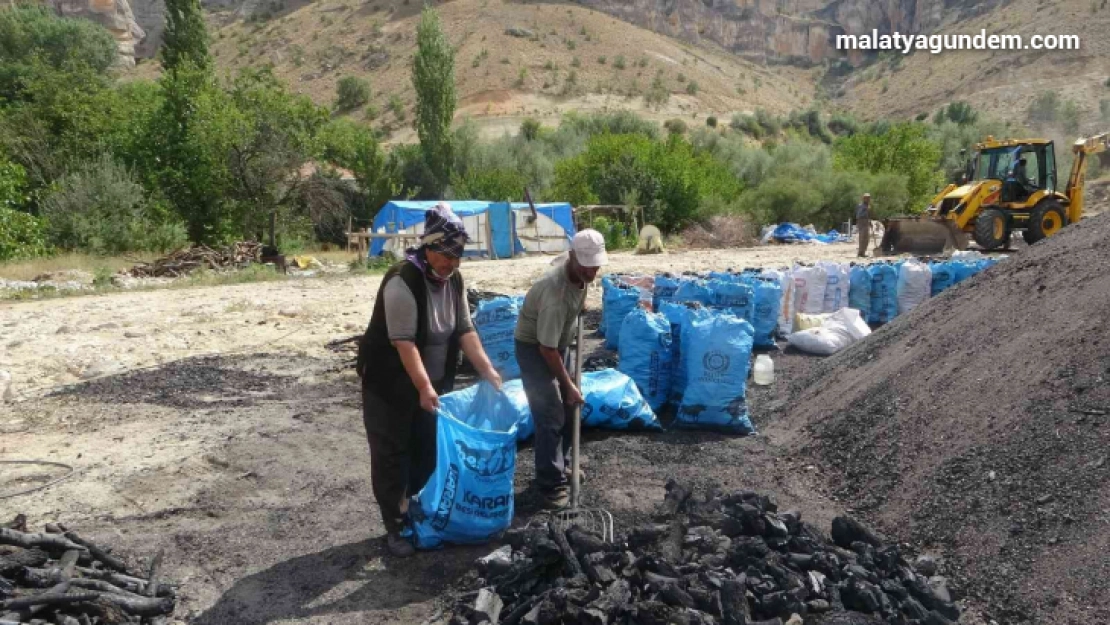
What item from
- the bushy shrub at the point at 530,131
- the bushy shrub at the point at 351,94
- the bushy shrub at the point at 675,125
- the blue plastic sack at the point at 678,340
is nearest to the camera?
the blue plastic sack at the point at 678,340

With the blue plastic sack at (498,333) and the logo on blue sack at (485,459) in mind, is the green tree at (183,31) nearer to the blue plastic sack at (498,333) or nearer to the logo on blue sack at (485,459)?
the blue plastic sack at (498,333)

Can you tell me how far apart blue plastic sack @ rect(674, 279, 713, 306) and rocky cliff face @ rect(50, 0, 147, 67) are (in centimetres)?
6406

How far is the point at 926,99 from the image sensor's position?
55969 mm

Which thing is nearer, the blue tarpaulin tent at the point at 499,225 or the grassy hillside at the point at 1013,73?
the blue tarpaulin tent at the point at 499,225

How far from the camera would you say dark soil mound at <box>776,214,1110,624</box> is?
311 centimetres

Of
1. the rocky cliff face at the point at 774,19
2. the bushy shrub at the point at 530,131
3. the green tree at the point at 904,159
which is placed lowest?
the green tree at the point at 904,159

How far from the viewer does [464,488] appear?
350 centimetres

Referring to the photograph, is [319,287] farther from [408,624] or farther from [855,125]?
[855,125]

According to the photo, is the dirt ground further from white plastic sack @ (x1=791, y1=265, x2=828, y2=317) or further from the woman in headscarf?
white plastic sack @ (x1=791, y1=265, x2=828, y2=317)

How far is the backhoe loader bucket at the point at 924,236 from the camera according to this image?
15125mm

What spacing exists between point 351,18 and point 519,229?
4894 cm

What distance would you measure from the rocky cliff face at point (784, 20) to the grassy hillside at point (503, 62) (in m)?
7.77

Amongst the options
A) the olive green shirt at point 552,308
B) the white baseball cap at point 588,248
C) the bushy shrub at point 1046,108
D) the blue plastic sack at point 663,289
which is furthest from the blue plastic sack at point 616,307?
the bushy shrub at point 1046,108

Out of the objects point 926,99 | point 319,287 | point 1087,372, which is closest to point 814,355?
point 1087,372
